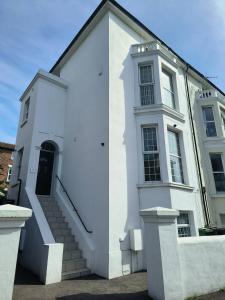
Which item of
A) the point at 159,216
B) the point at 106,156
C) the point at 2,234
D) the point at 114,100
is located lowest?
the point at 2,234

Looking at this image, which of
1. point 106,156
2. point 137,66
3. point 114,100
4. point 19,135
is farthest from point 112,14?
point 19,135

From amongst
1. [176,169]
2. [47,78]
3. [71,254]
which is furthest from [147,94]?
[71,254]

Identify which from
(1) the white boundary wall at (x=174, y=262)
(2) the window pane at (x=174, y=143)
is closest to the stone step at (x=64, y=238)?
(1) the white boundary wall at (x=174, y=262)

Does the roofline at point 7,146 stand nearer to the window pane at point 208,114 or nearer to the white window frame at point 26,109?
the white window frame at point 26,109

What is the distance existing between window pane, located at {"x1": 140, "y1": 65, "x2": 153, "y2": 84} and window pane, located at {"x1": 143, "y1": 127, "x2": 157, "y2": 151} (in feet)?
8.73

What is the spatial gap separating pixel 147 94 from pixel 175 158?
11.3 feet

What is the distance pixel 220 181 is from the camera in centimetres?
1198

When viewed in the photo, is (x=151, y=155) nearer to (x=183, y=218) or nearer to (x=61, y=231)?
(x=183, y=218)

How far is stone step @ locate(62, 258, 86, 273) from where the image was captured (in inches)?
258

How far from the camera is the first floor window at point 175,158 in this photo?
9266 millimetres

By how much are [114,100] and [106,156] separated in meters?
2.56

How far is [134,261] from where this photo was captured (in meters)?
7.19

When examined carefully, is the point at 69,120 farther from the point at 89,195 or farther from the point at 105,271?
the point at 105,271

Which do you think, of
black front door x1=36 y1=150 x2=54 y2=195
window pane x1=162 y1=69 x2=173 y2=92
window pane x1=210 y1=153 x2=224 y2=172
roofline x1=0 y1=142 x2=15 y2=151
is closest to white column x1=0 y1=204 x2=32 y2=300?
black front door x1=36 y1=150 x2=54 y2=195
